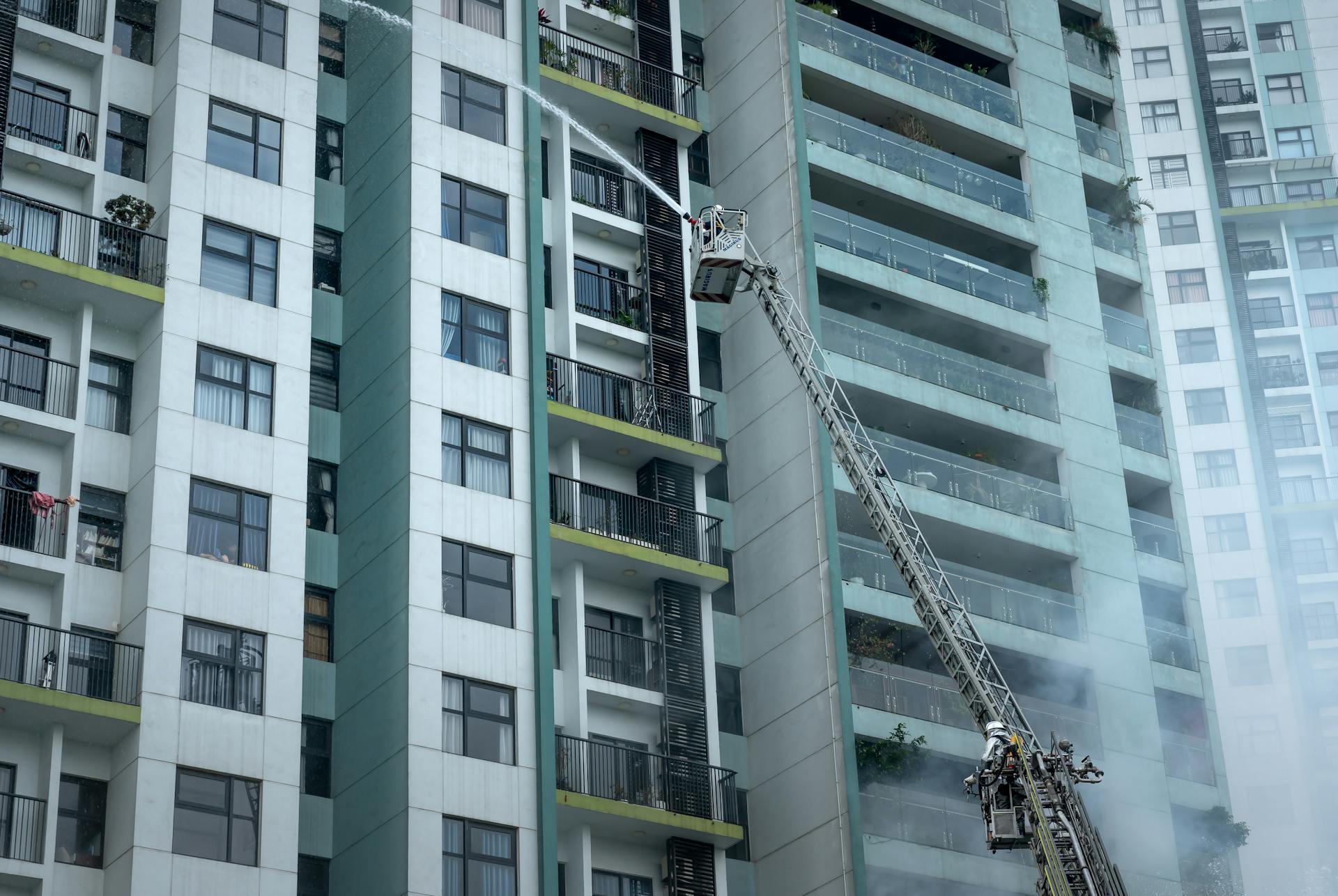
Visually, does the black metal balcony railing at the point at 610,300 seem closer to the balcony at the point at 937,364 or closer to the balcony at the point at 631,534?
the balcony at the point at 631,534

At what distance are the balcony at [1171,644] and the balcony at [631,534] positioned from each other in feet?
49.4

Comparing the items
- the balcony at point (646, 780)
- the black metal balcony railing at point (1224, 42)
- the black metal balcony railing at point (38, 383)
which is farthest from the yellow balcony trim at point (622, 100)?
the black metal balcony railing at point (1224, 42)

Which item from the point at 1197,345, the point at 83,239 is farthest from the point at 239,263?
the point at 1197,345

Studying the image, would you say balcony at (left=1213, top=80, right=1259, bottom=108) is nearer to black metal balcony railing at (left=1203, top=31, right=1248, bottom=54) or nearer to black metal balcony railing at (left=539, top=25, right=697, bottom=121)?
black metal balcony railing at (left=1203, top=31, right=1248, bottom=54)

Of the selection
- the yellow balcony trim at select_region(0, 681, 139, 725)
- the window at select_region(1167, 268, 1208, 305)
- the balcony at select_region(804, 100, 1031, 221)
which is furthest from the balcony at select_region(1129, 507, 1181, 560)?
the yellow balcony trim at select_region(0, 681, 139, 725)

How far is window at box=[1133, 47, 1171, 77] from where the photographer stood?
308ft

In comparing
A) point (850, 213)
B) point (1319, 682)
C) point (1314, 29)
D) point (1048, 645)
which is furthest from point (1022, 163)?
point (1314, 29)

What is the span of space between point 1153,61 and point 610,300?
45218 mm

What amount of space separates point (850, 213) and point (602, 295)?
398 inches

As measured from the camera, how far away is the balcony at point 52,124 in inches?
→ 1982

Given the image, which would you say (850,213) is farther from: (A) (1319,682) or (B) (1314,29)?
(B) (1314,29)

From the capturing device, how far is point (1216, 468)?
88562mm

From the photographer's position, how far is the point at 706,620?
178 ft

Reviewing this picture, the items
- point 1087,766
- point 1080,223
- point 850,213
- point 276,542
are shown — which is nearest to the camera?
point 1087,766
